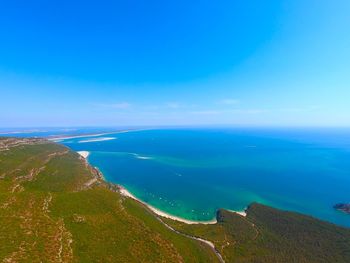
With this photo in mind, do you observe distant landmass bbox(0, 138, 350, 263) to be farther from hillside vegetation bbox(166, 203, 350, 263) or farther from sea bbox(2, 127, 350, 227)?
sea bbox(2, 127, 350, 227)

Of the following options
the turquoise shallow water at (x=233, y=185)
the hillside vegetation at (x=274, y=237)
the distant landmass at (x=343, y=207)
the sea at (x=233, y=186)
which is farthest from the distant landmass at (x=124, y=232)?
the distant landmass at (x=343, y=207)

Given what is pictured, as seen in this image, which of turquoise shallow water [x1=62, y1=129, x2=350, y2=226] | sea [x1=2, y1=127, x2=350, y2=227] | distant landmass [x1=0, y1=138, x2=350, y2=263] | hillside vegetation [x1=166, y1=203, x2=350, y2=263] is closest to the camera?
distant landmass [x1=0, y1=138, x2=350, y2=263]

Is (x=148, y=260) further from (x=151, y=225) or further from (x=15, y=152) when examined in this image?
(x=15, y=152)

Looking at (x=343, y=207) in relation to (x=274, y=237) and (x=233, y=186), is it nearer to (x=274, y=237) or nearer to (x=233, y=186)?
(x=274, y=237)

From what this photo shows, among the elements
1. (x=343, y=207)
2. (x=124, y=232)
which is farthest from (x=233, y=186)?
(x=124, y=232)

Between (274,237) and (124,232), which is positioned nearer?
(124,232)

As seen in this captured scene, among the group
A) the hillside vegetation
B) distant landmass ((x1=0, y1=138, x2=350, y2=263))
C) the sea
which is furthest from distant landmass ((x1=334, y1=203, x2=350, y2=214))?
the hillside vegetation

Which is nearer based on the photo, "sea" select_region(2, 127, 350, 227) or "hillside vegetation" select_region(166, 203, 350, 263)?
"hillside vegetation" select_region(166, 203, 350, 263)

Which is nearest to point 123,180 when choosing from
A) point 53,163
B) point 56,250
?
point 53,163
